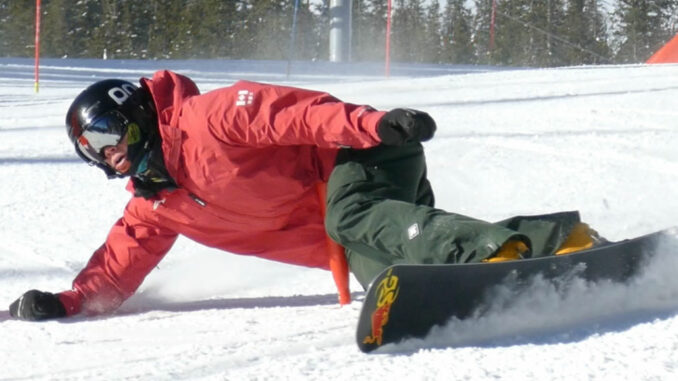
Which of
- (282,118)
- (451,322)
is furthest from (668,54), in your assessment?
(451,322)

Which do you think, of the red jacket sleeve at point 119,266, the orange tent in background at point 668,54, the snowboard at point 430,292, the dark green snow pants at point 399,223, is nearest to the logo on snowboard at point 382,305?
the snowboard at point 430,292

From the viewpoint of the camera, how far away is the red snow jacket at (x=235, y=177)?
286cm

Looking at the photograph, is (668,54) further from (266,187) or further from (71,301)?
(71,301)

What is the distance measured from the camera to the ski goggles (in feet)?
9.96

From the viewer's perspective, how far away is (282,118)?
112 inches

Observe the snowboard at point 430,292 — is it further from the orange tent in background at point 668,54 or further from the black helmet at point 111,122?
the orange tent in background at point 668,54

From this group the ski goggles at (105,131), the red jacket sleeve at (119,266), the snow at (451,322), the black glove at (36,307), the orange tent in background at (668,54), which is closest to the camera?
the snow at (451,322)

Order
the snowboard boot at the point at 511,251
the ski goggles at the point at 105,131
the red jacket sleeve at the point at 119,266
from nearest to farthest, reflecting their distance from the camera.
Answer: the snowboard boot at the point at 511,251 < the ski goggles at the point at 105,131 < the red jacket sleeve at the point at 119,266

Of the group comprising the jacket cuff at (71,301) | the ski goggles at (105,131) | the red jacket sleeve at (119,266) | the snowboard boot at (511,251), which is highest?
the ski goggles at (105,131)

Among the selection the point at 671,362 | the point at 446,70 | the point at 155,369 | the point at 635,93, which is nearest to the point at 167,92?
the point at 155,369

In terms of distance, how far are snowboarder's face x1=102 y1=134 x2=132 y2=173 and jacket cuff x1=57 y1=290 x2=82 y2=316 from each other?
0.51m

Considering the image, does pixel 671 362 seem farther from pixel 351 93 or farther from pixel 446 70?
pixel 446 70

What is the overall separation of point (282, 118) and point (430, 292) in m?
0.75

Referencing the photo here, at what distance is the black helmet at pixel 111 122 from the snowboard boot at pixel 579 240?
4.30 feet
